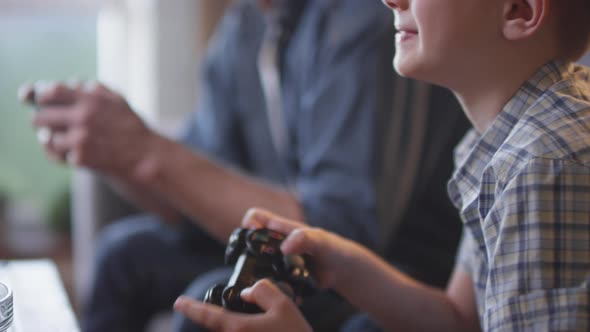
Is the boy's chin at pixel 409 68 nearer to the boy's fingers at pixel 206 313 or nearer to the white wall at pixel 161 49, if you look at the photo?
the boy's fingers at pixel 206 313

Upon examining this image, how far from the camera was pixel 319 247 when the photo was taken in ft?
2.20

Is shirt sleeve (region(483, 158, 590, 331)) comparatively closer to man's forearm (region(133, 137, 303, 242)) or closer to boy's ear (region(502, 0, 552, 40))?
Answer: boy's ear (region(502, 0, 552, 40))

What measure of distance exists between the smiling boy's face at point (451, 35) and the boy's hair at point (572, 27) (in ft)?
0.17

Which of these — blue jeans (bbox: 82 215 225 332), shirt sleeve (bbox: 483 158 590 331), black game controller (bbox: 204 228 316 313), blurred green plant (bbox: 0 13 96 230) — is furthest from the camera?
blurred green plant (bbox: 0 13 96 230)

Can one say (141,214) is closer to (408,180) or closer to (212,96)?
(212,96)

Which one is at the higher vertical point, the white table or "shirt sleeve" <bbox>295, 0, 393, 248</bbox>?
"shirt sleeve" <bbox>295, 0, 393, 248</bbox>

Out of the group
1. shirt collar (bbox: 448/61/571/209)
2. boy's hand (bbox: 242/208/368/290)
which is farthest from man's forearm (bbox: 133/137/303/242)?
shirt collar (bbox: 448/61/571/209)

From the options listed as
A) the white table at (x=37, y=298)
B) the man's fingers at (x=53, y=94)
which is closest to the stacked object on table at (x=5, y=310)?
the white table at (x=37, y=298)

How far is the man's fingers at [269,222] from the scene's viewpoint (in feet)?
2.20

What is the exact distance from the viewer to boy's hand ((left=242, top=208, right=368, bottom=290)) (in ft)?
2.12

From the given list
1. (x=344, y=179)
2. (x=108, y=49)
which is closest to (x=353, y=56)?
(x=344, y=179)

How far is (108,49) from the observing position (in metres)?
2.27

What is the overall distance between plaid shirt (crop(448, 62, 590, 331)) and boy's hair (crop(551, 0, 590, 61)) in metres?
0.04

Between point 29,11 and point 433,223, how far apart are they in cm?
168
